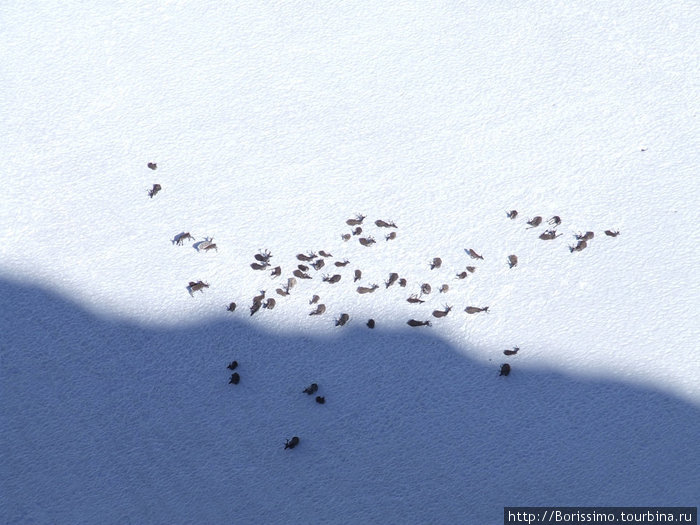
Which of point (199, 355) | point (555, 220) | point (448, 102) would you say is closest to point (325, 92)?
point (448, 102)

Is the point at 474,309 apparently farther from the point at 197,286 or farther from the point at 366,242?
the point at 197,286

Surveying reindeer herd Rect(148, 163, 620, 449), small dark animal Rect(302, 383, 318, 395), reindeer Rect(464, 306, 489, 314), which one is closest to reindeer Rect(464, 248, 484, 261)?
reindeer herd Rect(148, 163, 620, 449)

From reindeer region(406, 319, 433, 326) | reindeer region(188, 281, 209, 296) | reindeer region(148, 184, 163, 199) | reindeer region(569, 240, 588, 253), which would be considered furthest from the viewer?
reindeer region(148, 184, 163, 199)

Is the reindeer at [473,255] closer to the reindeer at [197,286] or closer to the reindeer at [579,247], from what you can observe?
the reindeer at [579,247]

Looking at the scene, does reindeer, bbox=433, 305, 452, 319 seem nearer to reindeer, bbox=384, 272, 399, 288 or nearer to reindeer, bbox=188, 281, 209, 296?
reindeer, bbox=384, 272, 399, 288

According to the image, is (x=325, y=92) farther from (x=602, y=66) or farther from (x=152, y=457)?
(x=152, y=457)

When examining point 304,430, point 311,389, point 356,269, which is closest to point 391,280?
point 356,269
